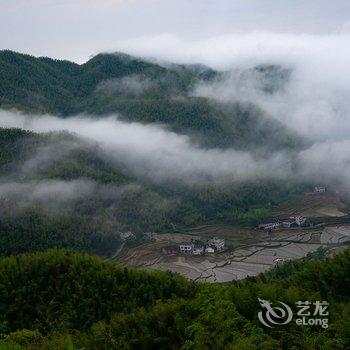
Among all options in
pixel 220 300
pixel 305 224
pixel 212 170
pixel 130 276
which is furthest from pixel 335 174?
pixel 220 300

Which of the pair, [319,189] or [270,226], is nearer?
[270,226]

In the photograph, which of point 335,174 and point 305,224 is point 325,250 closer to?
point 305,224

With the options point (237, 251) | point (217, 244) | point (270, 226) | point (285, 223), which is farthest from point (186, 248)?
point (285, 223)

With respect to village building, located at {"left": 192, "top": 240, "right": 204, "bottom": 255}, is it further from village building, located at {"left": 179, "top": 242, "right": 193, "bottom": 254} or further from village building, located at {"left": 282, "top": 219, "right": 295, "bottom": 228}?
village building, located at {"left": 282, "top": 219, "right": 295, "bottom": 228}

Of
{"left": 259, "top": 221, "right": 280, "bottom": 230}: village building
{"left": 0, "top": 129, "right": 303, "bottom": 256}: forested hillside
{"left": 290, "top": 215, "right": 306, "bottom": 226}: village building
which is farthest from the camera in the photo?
{"left": 290, "top": 215, "right": 306, "bottom": 226}: village building

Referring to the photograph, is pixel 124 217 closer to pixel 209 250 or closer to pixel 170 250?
pixel 170 250

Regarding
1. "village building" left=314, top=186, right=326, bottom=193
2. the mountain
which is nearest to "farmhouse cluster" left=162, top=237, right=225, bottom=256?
"village building" left=314, top=186, right=326, bottom=193

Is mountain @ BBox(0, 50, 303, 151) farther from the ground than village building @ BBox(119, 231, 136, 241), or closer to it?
farther from the ground
